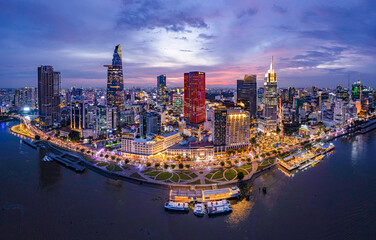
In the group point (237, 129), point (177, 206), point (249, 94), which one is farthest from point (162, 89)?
point (177, 206)

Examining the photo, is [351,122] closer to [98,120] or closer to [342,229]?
[342,229]

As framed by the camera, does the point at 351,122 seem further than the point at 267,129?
Yes

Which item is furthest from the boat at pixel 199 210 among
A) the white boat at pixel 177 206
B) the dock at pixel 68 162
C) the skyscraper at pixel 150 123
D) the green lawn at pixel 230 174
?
the skyscraper at pixel 150 123

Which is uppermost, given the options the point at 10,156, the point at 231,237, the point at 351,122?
Answer: the point at 351,122

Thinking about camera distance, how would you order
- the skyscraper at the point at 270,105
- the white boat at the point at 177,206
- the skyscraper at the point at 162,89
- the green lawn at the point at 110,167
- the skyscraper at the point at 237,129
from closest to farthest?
1. the white boat at the point at 177,206
2. the green lawn at the point at 110,167
3. the skyscraper at the point at 237,129
4. the skyscraper at the point at 270,105
5. the skyscraper at the point at 162,89

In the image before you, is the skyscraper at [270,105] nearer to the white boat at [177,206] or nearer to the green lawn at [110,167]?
the green lawn at [110,167]

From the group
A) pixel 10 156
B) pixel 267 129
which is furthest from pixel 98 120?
pixel 267 129

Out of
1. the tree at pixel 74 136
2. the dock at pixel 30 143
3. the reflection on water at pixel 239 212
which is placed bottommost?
the reflection on water at pixel 239 212
